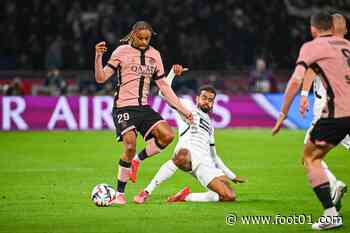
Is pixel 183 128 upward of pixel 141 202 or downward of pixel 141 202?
upward

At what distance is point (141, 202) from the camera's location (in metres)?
10.9

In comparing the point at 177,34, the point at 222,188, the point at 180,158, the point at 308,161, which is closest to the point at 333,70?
the point at 308,161

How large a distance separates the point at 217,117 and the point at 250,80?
1.98m

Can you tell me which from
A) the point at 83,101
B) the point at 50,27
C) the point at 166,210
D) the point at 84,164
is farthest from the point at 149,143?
the point at 50,27

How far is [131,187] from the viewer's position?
1276cm

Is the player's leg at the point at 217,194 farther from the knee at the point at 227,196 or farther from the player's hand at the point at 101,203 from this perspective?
the player's hand at the point at 101,203

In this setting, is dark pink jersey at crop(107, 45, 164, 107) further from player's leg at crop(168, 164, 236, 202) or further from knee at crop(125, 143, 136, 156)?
player's leg at crop(168, 164, 236, 202)

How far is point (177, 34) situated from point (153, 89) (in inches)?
92.8

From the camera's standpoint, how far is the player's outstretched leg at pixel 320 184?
870 centimetres

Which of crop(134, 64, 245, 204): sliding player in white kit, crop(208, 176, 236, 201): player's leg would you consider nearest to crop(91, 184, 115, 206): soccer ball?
crop(134, 64, 245, 204): sliding player in white kit

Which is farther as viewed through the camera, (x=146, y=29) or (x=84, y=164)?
(x=84, y=164)

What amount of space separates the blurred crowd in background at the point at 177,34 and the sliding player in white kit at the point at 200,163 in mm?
13931

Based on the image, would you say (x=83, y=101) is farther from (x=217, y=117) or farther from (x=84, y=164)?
(x=84, y=164)

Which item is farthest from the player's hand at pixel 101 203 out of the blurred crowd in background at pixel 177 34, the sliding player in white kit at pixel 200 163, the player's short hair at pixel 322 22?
the blurred crowd in background at pixel 177 34
